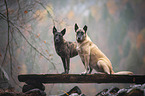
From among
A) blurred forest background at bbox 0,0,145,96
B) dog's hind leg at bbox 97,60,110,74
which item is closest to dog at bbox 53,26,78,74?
dog's hind leg at bbox 97,60,110,74

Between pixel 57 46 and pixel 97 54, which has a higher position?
pixel 57 46

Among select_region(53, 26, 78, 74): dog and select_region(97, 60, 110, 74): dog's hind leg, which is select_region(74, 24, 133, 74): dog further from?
select_region(53, 26, 78, 74): dog

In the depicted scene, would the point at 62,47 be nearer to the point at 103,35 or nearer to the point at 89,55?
the point at 89,55

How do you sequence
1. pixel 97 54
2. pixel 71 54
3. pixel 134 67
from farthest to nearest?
pixel 134 67
pixel 71 54
pixel 97 54

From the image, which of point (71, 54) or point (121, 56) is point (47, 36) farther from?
point (121, 56)

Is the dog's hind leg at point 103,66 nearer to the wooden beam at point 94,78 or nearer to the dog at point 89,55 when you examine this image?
the dog at point 89,55

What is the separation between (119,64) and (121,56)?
0.45m

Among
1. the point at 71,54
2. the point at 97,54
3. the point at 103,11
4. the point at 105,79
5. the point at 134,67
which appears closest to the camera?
the point at 105,79

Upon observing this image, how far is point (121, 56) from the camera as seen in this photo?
7117 mm

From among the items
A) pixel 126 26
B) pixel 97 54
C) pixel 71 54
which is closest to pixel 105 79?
pixel 97 54

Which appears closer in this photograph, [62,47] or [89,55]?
[89,55]

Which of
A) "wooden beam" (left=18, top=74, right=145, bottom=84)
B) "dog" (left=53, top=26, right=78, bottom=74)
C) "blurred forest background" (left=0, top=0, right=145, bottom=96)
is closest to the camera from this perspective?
"wooden beam" (left=18, top=74, right=145, bottom=84)

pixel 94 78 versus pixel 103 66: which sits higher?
pixel 103 66

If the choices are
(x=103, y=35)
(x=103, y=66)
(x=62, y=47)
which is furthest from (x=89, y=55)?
(x=103, y=35)
